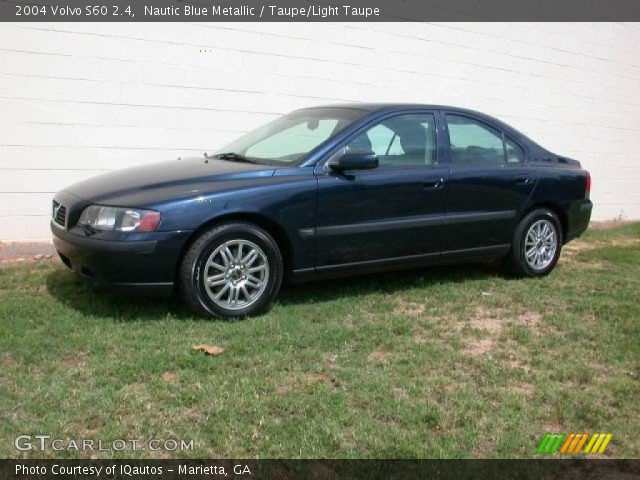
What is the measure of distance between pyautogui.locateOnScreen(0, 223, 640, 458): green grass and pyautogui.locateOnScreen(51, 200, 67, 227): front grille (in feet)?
1.87

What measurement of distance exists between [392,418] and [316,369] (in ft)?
2.21

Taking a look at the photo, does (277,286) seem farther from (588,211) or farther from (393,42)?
→ (393,42)

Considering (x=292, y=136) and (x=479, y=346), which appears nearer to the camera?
(x=479, y=346)

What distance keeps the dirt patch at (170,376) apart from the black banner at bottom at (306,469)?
0.80m

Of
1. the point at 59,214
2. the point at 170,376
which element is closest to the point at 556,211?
the point at 170,376

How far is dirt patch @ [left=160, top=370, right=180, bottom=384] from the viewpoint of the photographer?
146 inches

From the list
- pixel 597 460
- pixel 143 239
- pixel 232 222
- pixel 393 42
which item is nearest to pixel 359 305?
pixel 232 222

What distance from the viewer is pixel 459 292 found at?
5711mm

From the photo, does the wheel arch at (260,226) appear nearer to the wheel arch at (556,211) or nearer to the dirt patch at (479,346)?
the dirt patch at (479,346)

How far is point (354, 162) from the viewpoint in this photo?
16.4 feet

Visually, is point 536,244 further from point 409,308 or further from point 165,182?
point 165,182

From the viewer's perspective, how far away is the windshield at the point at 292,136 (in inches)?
208
